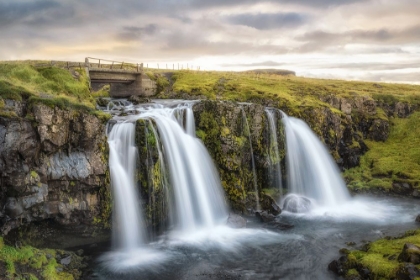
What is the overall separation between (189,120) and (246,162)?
17.6 feet

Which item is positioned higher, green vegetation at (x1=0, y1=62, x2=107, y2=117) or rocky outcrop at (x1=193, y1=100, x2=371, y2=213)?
green vegetation at (x1=0, y1=62, x2=107, y2=117)

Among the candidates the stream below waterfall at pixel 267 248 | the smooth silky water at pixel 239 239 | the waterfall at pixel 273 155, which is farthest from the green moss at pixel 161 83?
the stream below waterfall at pixel 267 248

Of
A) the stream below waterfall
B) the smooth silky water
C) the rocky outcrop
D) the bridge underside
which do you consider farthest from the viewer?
the bridge underside

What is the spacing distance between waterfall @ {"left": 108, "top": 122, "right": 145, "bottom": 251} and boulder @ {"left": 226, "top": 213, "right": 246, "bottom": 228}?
5.49 metres

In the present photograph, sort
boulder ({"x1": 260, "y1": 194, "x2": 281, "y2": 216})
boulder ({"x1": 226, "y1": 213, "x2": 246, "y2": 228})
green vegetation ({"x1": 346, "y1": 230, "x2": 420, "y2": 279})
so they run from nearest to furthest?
green vegetation ({"x1": 346, "y1": 230, "x2": 420, "y2": 279}) → boulder ({"x1": 226, "y1": 213, "x2": 246, "y2": 228}) → boulder ({"x1": 260, "y1": 194, "x2": 281, "y2": 216})

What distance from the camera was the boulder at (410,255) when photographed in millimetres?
13359

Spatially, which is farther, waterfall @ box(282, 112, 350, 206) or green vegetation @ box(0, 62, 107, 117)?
waterfall @ box(282, 112, 350, 206)

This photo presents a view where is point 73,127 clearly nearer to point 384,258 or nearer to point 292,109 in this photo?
point 384,258

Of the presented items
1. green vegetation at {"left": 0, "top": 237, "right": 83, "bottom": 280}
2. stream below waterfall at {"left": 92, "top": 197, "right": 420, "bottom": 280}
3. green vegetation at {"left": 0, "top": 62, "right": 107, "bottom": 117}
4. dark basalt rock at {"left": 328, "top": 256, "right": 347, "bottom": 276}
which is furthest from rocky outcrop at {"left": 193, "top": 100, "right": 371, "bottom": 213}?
green vegetation at {"left": 0, "top": 237, "right": 83, "bottom": 280}

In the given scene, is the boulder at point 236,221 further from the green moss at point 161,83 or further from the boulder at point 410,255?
the green moss at point 161,83

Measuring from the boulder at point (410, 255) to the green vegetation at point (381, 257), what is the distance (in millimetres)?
298

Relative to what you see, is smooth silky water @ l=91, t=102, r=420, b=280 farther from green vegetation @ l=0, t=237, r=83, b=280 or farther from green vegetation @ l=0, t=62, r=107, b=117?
green vegetation @ l=0, t=62, r=107, b=117

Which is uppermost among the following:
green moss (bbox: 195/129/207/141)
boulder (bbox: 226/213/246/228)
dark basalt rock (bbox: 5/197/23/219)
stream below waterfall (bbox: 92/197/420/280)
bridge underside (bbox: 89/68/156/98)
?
bridge underside (bbox: 89/68/156/98)

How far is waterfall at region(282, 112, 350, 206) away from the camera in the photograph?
2725 centimetres
